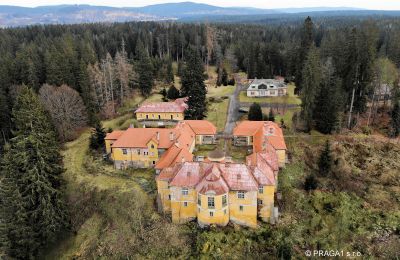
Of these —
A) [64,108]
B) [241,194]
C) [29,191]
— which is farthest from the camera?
[64,108]

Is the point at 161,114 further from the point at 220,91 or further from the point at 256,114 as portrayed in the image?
the point at 220,91

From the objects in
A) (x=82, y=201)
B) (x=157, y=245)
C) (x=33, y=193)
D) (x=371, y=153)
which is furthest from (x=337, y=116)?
(x=33, y=193)

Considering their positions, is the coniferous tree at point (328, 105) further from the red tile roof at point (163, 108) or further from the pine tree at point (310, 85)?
the red tile roof at point (163, 108)

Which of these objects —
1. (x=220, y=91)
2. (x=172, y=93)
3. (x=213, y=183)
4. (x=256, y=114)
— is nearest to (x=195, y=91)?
(x=256, y=114)

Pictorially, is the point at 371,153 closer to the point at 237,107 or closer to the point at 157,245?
the point at 237,107

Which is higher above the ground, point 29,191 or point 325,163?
point 29,191

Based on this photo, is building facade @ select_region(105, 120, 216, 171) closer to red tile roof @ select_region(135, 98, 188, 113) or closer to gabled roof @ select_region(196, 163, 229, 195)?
gabled roof @ select_region(196, 163, 229, 195)

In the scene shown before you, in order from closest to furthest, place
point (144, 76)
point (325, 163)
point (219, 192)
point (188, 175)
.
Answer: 1. point (219, 192)
2. point (188, 175)
3. point (325, 163)
4. point (144, 76)

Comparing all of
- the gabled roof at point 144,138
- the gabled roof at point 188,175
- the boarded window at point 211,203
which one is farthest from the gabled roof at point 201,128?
the boarded window at point 211,203
